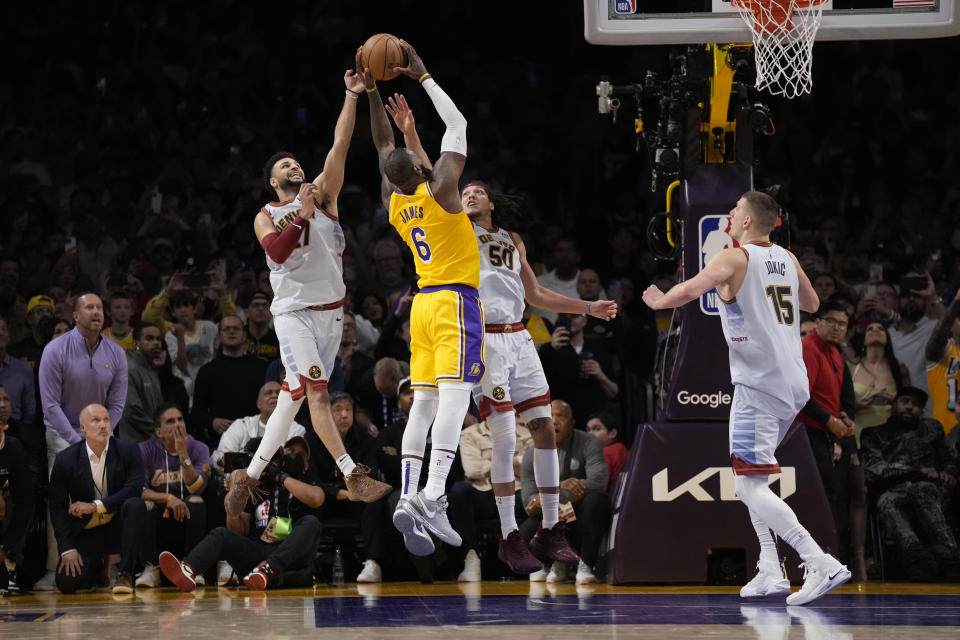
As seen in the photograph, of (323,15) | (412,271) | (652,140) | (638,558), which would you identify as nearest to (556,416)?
(638,558)

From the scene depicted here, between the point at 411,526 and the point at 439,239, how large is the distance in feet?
5.95

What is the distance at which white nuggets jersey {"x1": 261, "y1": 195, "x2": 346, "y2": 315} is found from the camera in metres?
9.02

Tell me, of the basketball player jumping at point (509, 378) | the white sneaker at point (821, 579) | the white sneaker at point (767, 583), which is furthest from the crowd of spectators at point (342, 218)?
the white sneaker at point (821, 579)

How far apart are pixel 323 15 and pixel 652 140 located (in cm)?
830

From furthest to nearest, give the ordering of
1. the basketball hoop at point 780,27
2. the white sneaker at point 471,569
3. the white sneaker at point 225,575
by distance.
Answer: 1. the white sneaker at point 471,569
2. the white sneaker at point 225,575
3. the basketball hoop at point 780,27

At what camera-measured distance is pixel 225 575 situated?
1048 centimetres

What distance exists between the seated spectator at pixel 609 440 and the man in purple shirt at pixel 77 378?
4057mm

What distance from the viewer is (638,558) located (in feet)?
30.7

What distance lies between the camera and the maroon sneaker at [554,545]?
894 centimetres

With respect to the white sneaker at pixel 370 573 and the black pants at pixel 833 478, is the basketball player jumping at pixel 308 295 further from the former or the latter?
the black pants at pixel 833 478

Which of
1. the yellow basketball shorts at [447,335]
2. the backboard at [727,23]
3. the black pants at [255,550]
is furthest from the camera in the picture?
the black pants at [255,550]

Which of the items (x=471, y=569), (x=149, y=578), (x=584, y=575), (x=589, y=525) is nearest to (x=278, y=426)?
(x=149, y=578)

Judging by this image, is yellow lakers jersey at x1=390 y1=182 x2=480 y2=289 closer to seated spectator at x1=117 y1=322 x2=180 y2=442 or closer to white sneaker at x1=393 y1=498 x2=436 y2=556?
white sneaker at x1=393 y1=498 x2=436 y2=556

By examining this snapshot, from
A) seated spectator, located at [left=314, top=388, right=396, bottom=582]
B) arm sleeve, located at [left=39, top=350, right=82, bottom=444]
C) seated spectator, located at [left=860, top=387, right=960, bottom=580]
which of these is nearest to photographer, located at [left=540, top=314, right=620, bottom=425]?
seated spectator, located at [left=314, top=388, right=396, bottom=582]
